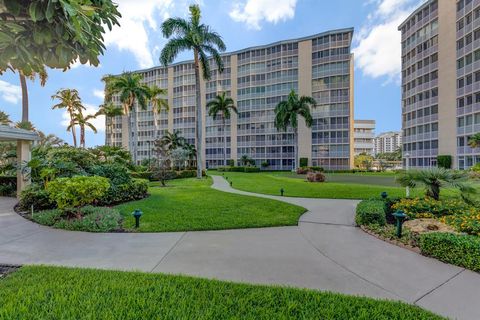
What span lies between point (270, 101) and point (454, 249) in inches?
1845

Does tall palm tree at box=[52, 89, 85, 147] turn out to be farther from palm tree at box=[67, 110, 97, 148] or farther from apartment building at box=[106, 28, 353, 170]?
apartment building at box=[106, 28, 353, 170]

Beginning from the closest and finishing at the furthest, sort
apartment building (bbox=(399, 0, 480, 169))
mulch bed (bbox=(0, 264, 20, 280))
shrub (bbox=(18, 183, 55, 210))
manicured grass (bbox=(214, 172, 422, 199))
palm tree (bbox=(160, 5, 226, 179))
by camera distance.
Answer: mulch bed (bbox=(0, 264, 20, 280))
shrub (bbox=(18, 183, 55, 210))
manicured grass (bbox=(214, 172, 422, 199))
palm tree (bbox=(160, 5, 226, 179))
apartment building (bbox=(399, 0, 480, 169))

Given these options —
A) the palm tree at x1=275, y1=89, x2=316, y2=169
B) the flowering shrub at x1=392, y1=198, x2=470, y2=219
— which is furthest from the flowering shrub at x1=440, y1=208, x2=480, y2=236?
the palm tree at x1=275, y1=89, x2=316, y2=169

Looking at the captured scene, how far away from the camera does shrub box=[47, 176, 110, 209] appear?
664 cm

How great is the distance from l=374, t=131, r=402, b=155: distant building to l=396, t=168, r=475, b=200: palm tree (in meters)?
155

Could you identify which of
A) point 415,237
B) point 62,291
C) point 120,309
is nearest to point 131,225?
point 62,291

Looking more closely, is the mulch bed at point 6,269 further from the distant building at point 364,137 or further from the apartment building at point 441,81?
the distant building at point 364,137

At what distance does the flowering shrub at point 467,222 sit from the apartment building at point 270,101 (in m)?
38.8

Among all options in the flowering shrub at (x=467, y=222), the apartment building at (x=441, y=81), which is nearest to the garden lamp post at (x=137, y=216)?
the flowering shrub at (x=467, y=222)

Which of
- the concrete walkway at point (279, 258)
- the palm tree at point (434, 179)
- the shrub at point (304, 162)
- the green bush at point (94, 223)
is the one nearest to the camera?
the concrete walkway at point (279, 258)

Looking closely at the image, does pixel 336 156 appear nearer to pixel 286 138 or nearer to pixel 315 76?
pixel 286 138

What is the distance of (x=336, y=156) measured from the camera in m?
43.1

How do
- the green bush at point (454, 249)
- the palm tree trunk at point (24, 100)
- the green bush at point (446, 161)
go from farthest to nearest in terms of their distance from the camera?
the green bush at point (446, 161) < the palm tree trunk at point (24, 100) < the green bush at point (454, 249)

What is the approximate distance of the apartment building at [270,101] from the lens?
42938mm
